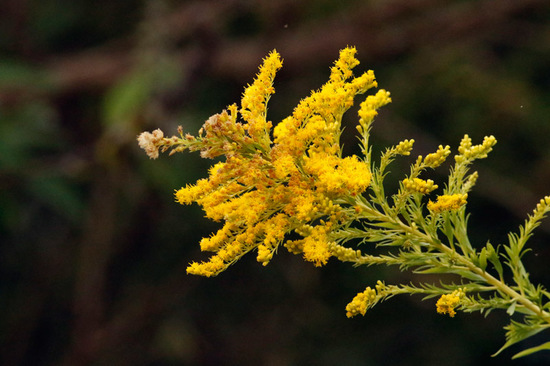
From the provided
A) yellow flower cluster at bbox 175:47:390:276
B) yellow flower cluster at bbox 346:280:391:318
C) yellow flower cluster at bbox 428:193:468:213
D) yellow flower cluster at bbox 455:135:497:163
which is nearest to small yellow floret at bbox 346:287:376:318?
yellow flower cluster at bbox 346:280:391:318

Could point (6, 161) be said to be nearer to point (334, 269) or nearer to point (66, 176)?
point (66, 176)

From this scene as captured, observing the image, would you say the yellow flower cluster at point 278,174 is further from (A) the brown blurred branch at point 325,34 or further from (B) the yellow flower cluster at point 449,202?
(A) the brown blurred branch at point 325,34

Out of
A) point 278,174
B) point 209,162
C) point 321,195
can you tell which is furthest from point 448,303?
point 209,162

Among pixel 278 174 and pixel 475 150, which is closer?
pixel 278 174

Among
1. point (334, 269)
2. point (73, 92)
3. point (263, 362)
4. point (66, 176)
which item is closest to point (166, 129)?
point (66, 176)

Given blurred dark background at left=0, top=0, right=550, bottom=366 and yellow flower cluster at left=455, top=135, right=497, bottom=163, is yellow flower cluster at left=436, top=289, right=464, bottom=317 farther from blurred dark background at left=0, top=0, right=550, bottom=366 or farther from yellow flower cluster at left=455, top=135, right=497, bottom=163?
blurred dark background at left=0, top=0, right=550, bottom=366

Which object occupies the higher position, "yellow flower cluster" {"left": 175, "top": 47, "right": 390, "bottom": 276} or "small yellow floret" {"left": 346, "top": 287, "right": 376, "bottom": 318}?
"yellow flower cluster" {"left": 175, "top": 47, "right": 390, "bottom": 276}

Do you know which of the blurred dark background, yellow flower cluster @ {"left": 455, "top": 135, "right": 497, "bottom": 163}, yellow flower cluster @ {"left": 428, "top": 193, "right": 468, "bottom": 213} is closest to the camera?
yellow flower cluster @ {"left": 428, "top": 193, "right": 468, "bottom": 213}

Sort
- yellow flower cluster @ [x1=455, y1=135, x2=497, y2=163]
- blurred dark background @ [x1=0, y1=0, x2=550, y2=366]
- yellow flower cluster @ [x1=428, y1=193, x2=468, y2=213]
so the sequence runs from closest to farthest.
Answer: yellow flower cluster @ [x1=428, y1=193, x2=468, y2=213], yellow flower cluster @ [x1=455, y1=135, x2=497, y2=163], blurred dark background @ [x1=0, y1=0, x2=550, y2=366]

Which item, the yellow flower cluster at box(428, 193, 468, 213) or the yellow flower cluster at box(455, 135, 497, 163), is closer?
the yellow flower cluster at box(428, 193, 468, 213)

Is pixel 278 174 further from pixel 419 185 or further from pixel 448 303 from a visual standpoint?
pixel 448 303
